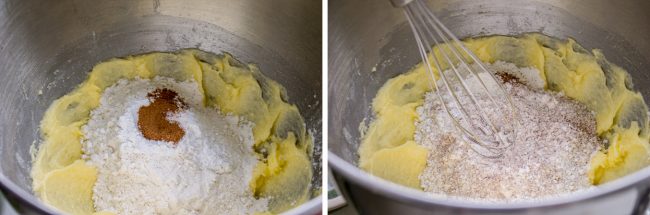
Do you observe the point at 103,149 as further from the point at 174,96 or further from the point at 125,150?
the point at 174,96

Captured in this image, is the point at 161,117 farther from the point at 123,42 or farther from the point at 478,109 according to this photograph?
the point at 478,109

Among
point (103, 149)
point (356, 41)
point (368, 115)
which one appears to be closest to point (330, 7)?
point (356, 41)

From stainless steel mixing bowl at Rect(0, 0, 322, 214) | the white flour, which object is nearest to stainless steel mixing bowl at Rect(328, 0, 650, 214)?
stainless steel mixing bowl at Rect(0, 0, 322, 214)

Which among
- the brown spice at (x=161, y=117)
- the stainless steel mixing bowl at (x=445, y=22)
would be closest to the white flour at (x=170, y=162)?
the brown spice at (x=161, y=117)

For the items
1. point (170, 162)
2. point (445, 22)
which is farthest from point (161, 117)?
point (445, 22)

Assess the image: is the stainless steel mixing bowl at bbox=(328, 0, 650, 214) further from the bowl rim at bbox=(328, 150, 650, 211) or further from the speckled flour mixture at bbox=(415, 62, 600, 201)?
the bowl rim at bbox=(328, 150, 650, 211)

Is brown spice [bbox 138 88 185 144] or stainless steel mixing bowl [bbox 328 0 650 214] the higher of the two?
stainless steel mixing bowl [bbox 328 0 650 214]

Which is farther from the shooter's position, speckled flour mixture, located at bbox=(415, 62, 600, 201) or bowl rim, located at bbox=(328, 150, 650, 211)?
speckled flour mixture, located at bbox=(415, 62, 600, 201)
